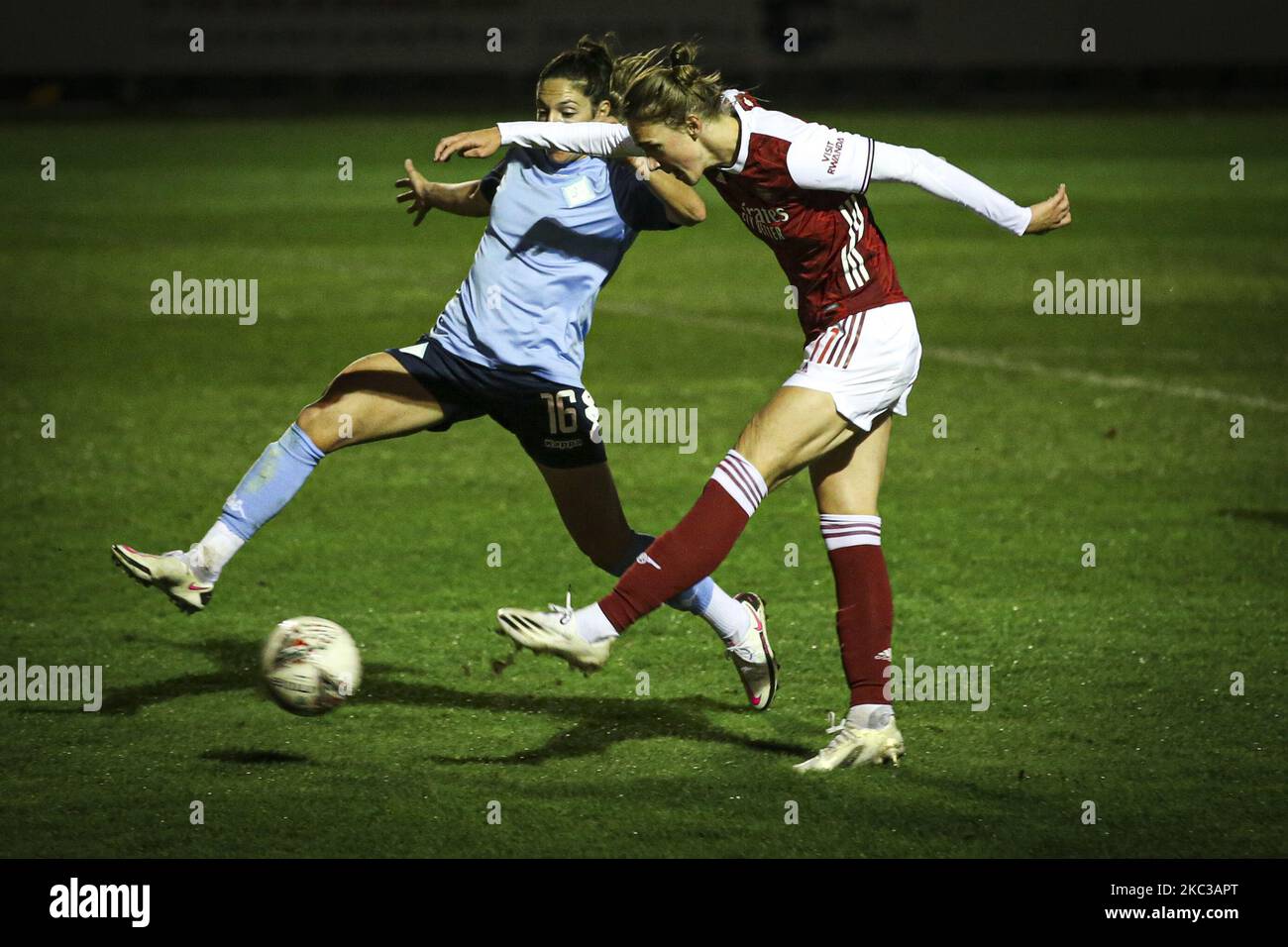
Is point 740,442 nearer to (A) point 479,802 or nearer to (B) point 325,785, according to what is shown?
(A) point 479,802

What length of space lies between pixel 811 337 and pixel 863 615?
0.81 m

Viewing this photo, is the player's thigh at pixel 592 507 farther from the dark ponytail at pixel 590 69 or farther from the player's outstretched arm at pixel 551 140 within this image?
the dark ponytail at pixel 590 69

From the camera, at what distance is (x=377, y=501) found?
812 centimetres

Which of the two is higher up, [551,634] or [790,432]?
[790,432]

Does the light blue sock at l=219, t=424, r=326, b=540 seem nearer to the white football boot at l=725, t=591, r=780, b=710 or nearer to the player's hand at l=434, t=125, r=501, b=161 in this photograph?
the player's hand at l=434, t=125, r=501, b=161

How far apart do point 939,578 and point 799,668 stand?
4.03ft

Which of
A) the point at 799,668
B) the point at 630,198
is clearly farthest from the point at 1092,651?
the point at 630,198

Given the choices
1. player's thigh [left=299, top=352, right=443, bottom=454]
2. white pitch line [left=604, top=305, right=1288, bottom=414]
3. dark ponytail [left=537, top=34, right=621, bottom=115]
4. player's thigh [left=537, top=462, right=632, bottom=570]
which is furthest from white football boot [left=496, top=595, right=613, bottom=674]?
white pitch line [left=604, top=305, right=1288, bottom=414]

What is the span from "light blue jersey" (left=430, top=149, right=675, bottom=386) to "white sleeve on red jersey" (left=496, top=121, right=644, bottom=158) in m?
0.26

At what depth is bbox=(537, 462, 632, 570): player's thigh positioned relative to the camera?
526 centimetres

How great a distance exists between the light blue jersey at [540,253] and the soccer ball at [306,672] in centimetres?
98

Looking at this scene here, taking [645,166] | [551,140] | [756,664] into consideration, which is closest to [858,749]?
[756,664]

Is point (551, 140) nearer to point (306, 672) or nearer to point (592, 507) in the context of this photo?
point (592, 507)

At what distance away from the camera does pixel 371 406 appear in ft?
17.0
